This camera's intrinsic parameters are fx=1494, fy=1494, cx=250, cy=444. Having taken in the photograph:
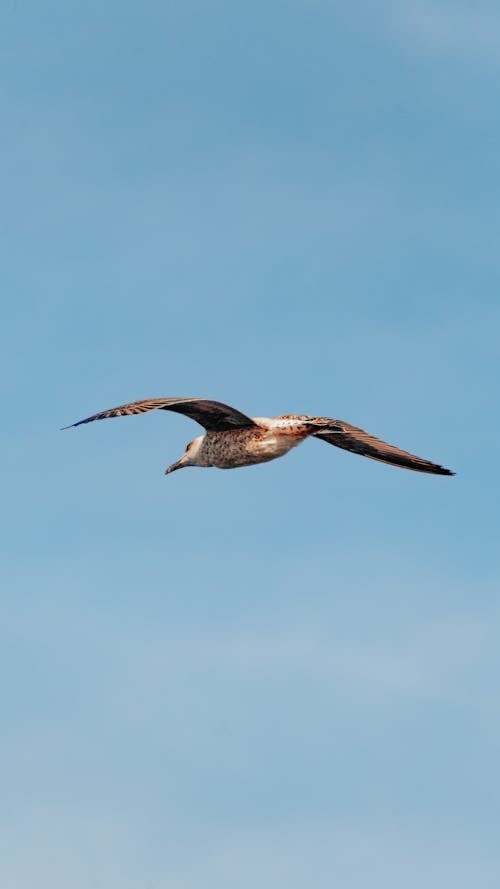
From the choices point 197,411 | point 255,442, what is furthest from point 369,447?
point 197,411

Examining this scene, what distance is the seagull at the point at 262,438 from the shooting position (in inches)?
1093

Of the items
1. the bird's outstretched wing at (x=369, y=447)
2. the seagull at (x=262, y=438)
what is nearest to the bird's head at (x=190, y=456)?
the seagull at (x=262, y=438)

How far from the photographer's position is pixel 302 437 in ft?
92.5

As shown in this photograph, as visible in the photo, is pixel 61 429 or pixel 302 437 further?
pixel 302 437

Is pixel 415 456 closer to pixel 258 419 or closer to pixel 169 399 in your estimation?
pixel 258 419

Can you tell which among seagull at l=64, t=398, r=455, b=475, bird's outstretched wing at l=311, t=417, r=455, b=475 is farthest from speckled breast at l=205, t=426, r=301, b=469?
bird's outstretched wing at l=311, t=417, r=455, b=475

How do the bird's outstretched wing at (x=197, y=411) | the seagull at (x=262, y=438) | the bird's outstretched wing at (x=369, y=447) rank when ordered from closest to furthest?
the bird's outstretched wing at (x=197, y=411) → the seagull at (x=262, y=438) → the bird's outstretched wing at (x=369, y=447)

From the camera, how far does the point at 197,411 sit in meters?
27.5

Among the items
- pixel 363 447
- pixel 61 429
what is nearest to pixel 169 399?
pixel 61 429

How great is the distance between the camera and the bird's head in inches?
1187

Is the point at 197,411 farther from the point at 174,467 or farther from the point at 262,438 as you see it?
the point at 174,467

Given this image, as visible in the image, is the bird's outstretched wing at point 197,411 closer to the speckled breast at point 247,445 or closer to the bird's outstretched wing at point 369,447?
the speckled breast at point 247,445

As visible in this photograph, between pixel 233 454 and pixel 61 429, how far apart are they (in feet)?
22.6

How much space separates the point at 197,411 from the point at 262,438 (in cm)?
146
